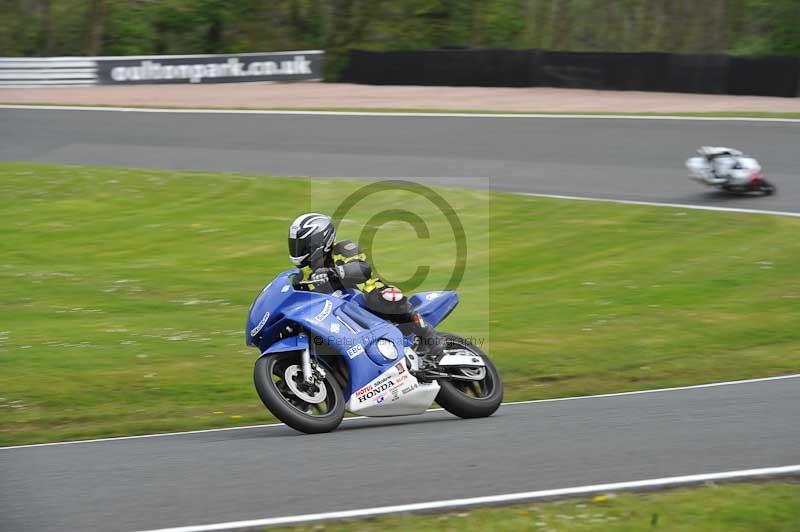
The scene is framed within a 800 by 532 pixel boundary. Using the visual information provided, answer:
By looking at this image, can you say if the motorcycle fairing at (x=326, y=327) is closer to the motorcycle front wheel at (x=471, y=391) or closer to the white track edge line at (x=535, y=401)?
the motorcycle front wheel at (x=471, y=391)

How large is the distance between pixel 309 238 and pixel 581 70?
25333 mm

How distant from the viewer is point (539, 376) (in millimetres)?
10453

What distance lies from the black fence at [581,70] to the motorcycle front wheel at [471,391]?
22.7 metres

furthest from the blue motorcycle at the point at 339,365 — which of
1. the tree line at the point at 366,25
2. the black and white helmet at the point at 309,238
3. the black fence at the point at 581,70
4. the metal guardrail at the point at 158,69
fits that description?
the tree line at the point at 366,25

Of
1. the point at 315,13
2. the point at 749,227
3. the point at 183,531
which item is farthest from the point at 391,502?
the point at 315,13

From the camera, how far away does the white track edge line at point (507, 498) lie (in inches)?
215

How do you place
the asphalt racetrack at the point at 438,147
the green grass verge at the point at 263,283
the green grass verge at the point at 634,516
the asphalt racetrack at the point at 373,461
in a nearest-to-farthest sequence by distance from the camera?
the green grass verge at the point at 634,516, the asphalt racetrack at the point at 373,461, the green grass verge at the point at 263,283, the asphalt racetrack at the point at 438,147

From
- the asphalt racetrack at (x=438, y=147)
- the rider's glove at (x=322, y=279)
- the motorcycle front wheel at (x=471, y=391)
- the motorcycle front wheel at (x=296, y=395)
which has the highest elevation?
the rider's glove at (x=322, y=279)

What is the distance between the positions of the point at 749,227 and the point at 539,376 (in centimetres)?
791

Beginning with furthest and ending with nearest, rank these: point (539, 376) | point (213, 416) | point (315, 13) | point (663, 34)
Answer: point (315, 13) < point (663, 34) < point (539, 376) < point (213, 416)

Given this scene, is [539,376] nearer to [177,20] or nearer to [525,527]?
[525,527]

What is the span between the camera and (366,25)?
41844mm

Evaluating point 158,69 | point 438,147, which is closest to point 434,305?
point 438,147

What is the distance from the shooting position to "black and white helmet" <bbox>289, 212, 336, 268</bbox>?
7.77 m
